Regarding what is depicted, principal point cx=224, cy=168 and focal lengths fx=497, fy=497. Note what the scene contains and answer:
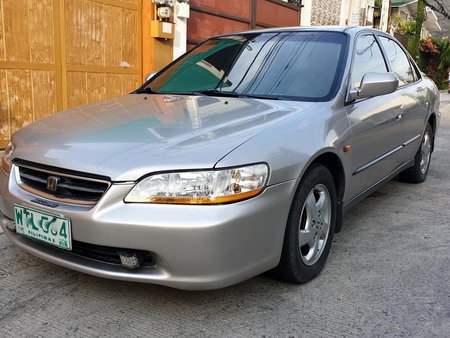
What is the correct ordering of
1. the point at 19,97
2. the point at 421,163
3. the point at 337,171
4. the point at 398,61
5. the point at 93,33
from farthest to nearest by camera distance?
1. the point at 93,33
2. the point at 19,97
3. the point at 421,163
4. the point at 398,61
5. the point at 337,171

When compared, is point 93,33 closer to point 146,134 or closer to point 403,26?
point 146,134

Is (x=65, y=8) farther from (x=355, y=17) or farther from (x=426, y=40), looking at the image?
(x=426, y=40)

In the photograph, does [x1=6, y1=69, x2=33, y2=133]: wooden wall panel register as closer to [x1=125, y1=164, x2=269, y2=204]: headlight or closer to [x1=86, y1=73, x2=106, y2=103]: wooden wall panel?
[x1=86, y1=73, x2=106, y2=103]: wooden wall panel

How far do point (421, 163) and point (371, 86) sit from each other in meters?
2.35

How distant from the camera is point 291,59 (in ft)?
11.5

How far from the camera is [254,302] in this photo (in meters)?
2.67

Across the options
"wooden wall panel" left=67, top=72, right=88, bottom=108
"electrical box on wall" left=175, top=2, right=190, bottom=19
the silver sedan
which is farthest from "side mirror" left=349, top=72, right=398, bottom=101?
"electrical box on wall" left=175, top=2, right=190, bottom=19

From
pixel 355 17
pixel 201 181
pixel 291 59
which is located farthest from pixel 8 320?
pixel 355 17

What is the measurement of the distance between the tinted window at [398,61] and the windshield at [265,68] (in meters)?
0.93

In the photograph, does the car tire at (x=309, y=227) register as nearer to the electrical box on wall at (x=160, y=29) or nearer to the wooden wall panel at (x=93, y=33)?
the wooden wall panel at (x=93, y=33)

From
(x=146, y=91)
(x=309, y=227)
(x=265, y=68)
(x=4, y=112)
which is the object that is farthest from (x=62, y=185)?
(x=4, y=112)

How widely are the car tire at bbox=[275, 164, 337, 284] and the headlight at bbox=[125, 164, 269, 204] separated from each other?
477 millimetres

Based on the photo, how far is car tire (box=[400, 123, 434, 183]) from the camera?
5.14 m

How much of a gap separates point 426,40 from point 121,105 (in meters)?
25.4
